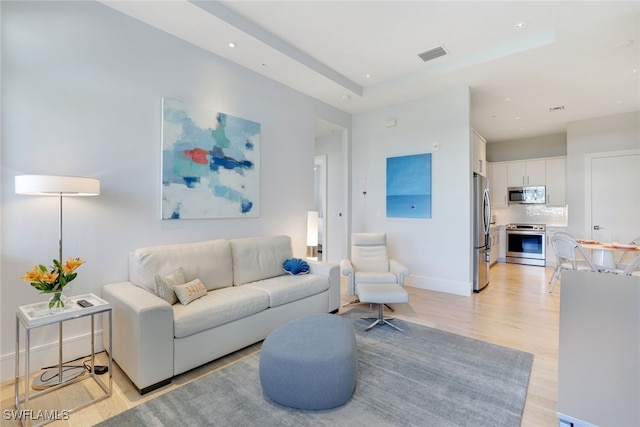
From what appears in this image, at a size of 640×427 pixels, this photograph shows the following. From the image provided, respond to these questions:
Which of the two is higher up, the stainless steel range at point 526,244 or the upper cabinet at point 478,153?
the upper cabinet at point 478,153

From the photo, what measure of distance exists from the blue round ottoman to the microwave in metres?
6.75

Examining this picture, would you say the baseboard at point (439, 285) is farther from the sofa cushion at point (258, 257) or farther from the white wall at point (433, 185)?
the sofa cushion at point (258, 257)

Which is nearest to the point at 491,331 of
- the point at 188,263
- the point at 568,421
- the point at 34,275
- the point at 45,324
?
the point at 568,421

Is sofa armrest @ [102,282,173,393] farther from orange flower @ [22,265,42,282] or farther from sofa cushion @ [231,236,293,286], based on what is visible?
sofa cushion @ [231,236,293,286]

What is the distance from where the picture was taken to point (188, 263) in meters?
2.77

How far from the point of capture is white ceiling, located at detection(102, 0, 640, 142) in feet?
8.86

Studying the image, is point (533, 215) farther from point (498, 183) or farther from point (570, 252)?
point (570, 252)

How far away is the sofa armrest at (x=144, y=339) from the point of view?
1.95m

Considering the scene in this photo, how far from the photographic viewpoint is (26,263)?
7.25 feet

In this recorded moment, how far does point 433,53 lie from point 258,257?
3220 millimetres

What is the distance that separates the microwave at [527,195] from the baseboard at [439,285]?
152 inches

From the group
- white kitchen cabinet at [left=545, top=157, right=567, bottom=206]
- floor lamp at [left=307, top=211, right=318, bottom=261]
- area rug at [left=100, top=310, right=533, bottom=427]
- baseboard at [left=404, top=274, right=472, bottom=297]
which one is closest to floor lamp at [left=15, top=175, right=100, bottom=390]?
area rug at [left=100, top=310, right=533, bottom=427]

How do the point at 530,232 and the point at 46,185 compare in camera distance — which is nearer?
the point at 46,185

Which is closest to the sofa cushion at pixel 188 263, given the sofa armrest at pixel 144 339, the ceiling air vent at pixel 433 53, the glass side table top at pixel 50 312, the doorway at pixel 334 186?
the sofa armrest at pixel 144 339
